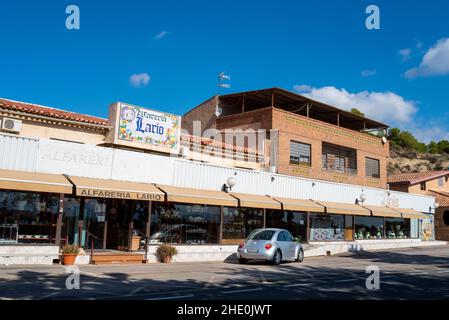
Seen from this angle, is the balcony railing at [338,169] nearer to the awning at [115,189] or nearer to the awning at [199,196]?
the awning at [199,196]

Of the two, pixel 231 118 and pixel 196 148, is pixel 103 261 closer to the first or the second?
pixel 196 148

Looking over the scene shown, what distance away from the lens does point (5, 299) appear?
9.39 m

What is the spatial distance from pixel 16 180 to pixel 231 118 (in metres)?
19.3

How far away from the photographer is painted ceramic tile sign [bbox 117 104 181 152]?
70.6 feet

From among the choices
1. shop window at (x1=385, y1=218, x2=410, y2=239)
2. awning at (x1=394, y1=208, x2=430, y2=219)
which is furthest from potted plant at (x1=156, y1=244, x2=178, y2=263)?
awning at (x1=394, y1=208, x2=430, y2=219)

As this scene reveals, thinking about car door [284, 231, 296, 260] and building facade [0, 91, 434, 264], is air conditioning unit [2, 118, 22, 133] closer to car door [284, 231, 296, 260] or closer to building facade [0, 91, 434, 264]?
building facade [0, 91, 434, 264]

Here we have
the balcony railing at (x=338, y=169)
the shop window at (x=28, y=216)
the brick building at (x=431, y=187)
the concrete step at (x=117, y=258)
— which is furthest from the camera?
the brick building at (x=431, y=187)

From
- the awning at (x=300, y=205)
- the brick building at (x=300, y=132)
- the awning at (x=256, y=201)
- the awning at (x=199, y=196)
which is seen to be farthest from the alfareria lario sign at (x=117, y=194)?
the brick building at (x=300, y=132)

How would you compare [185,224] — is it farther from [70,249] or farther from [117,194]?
[70,249]

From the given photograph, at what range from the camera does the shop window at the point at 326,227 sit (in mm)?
29587

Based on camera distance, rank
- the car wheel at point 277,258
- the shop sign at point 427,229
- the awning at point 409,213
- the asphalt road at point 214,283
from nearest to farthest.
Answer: the asphalt road at point 214,283 < the car wheel at point 277,258 < the awning at point 409,213 < the shop sign at point 427,229

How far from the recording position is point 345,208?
98.7 ft

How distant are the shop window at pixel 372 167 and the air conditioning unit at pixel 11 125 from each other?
26.9 metres

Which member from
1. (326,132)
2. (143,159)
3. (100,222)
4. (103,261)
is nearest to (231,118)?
(326,132)
